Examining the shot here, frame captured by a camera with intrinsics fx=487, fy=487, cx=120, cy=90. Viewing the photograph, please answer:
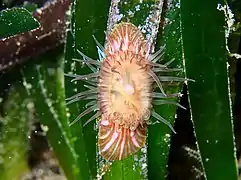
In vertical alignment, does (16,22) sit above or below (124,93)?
above

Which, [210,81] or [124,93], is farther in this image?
[210,81]

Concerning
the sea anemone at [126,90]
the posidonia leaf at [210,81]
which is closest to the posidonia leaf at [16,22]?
the sea anemone at [126,90]

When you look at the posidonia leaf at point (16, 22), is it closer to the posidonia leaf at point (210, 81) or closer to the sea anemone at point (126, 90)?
the sea anemone at point (126, 90)

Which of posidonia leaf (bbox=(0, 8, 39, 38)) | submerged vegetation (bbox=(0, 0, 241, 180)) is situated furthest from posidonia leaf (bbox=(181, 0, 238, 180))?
posidonia leaf (bbox=(0, 8, 39, 38))

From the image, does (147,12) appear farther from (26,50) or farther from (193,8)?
(26,50)

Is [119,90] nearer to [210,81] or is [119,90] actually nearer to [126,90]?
[126,90]

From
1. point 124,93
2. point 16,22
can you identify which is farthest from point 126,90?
point 16,22

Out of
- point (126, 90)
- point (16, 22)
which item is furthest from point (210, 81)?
point (16, 22)

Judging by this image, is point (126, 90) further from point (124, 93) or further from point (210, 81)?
point (210, 81)

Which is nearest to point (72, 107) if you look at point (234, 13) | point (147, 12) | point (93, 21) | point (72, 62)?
point (72, 62)
